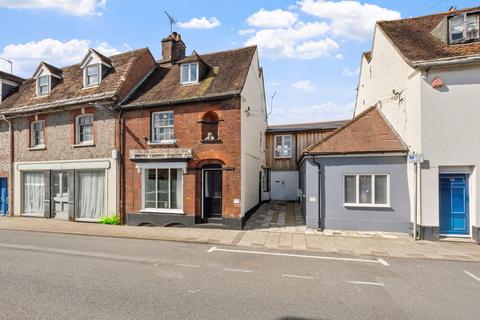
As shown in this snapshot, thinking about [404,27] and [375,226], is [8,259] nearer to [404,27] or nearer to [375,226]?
[375,226]

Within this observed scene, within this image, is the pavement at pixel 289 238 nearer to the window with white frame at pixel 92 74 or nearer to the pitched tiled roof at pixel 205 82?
the pitched tiled roof at pixel 205 82

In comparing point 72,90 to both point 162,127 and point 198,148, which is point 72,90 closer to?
point 162,127

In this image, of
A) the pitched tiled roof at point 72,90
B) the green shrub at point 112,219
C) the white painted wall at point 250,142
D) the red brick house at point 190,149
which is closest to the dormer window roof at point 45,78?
the pitched tiled roof at point 72,90

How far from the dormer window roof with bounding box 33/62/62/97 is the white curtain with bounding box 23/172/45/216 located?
528cm

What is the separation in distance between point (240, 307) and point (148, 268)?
127 inches

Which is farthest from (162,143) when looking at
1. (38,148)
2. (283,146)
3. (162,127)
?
(283,146)

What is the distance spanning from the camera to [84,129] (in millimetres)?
14344

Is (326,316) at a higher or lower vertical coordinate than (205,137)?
lower

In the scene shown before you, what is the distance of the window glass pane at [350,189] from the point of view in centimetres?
1104

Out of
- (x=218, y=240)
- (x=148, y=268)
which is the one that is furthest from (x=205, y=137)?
(x=148, y=268)

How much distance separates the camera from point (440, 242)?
30.7 feet

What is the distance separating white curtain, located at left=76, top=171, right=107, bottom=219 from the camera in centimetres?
1366

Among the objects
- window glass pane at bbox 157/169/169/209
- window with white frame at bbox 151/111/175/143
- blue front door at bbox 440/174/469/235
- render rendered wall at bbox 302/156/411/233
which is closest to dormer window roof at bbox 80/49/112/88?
window with white frame at bbox 151/111/175/143

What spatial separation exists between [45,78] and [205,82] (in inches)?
445
